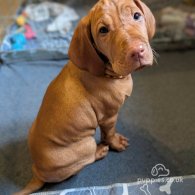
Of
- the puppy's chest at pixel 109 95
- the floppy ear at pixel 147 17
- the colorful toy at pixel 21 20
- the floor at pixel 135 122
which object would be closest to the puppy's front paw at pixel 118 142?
the floor at pixel 135 122

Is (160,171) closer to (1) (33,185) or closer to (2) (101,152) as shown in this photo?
(2) (101,152)

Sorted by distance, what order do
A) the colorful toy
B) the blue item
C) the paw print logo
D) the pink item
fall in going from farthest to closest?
the colorful toy
the pink item
the blue item
the paw print logo

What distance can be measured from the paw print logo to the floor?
2 centimetres

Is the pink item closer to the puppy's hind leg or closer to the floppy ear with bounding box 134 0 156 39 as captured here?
the puppy's hind leg

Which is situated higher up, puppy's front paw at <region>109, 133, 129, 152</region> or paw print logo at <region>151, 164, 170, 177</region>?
puppy's front paw at <region>109, 133, 129, 152</region>

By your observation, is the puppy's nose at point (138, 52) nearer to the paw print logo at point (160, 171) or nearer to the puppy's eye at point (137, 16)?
the puppy's eye at point (137, 16)

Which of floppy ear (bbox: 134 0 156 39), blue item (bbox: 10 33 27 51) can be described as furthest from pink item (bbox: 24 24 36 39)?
floppy ear (bbox: 134 0 156 39)

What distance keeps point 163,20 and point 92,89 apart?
56.9 inches

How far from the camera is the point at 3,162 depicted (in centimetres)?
179

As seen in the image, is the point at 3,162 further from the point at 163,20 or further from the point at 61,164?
the point at 163,20

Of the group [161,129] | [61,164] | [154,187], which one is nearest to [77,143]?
[61,164]

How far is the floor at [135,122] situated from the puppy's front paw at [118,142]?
0.03 m

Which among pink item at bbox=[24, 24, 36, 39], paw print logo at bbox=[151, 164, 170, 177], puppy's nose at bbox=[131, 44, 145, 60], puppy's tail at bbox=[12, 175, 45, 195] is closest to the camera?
puppy's nose at bbox=[131, 44, 145, 60]

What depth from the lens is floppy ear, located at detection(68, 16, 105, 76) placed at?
132 centimetres
